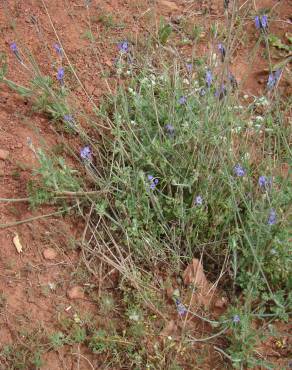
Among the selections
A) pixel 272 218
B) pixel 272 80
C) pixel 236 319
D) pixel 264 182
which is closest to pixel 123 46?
pixel 272 80

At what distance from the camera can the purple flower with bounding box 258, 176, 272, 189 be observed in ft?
7.05

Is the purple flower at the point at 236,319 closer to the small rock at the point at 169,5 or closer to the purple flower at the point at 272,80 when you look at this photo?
the purple flower at the point at 272,80

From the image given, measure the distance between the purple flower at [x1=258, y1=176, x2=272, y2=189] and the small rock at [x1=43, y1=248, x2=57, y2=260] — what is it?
107 centimetres

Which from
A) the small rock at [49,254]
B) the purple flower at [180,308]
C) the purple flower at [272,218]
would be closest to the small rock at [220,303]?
the purple flower at [180,308]

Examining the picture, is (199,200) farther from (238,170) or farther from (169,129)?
(169,129)

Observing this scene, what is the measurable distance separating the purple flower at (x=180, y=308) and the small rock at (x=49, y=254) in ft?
2.16

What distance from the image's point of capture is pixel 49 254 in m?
2.49

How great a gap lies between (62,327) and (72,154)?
38.2 inches

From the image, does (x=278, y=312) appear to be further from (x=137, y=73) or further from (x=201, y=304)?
(x=137, y=73)

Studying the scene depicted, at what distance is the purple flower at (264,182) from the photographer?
2.15 m

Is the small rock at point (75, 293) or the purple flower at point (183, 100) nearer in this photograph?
the small rock at point (75, 293)

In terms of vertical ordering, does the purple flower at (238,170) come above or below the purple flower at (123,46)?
below

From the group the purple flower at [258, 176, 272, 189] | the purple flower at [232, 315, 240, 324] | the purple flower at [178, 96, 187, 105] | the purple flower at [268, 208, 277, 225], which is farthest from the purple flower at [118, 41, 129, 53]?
the purple flower at [232, 315, 240, 324]

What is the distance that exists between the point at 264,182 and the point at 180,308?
2.21ft
